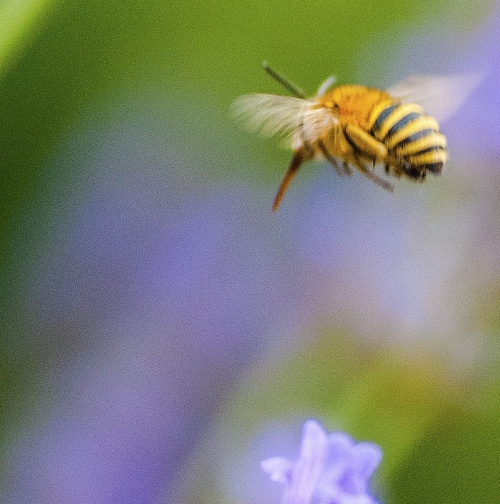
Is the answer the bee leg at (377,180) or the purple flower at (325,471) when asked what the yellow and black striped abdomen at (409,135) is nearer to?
the bee leg at (377,180)

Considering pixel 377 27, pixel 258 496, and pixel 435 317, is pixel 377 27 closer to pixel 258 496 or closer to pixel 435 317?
pixel 435 317

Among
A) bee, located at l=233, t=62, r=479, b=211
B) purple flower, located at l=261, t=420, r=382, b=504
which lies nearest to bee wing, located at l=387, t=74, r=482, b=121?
bee, located at l=233, t=62, r=479, b=211

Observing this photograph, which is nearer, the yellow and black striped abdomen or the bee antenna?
the yellow and black striped abdomen

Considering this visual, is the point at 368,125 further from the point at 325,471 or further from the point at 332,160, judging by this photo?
the point at 325,471

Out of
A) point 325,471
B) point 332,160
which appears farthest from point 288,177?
point 325,471

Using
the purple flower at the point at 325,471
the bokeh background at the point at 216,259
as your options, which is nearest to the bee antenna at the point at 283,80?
the bokeh background at the point at 216,259

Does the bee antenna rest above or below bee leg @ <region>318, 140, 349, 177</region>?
above

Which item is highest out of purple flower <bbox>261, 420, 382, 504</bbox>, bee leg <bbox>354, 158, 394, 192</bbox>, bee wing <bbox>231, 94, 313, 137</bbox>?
bee leg <bbox>354, 158, 394, 192</bbox>

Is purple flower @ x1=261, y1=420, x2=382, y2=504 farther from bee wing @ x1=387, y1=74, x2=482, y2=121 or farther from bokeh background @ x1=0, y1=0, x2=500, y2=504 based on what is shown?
bee wing @ x1=387, y1=74, x2=482, y2=121
